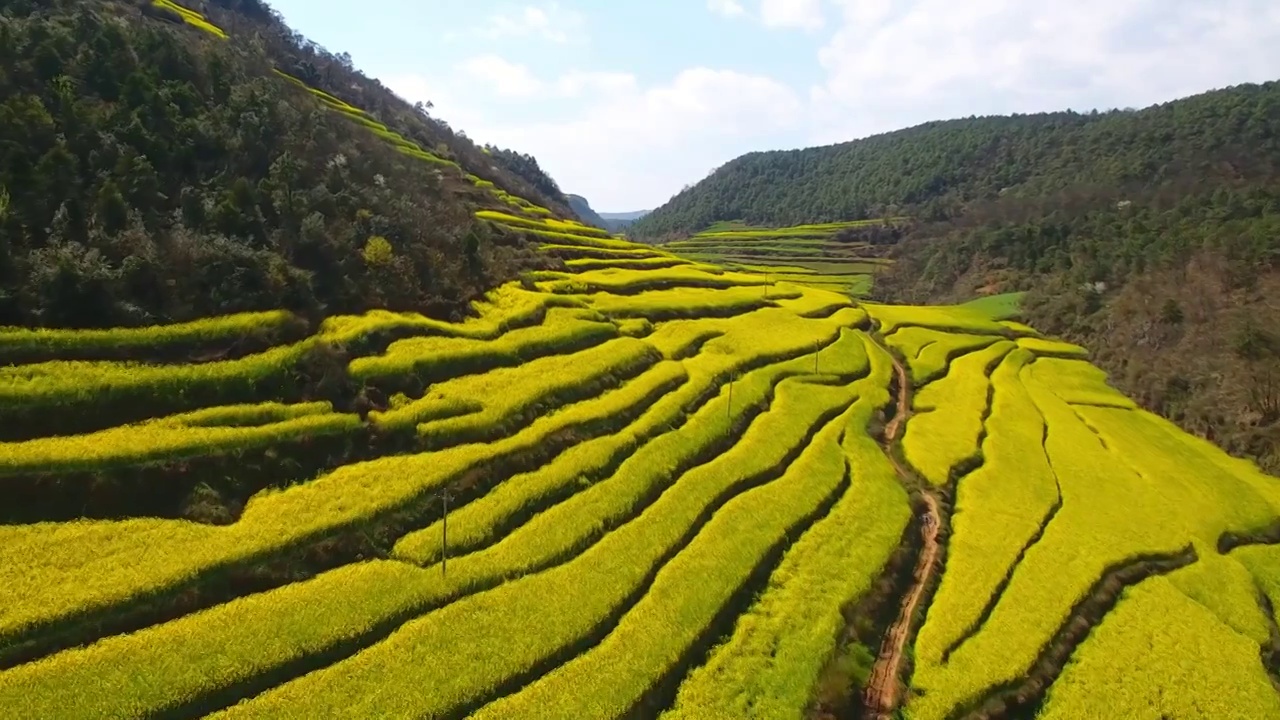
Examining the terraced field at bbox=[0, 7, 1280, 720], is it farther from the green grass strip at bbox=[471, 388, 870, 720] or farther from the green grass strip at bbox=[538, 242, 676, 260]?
the green grass strip at bbox=[538, 242, 676, 260]

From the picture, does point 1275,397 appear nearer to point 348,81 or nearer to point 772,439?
point 772,439

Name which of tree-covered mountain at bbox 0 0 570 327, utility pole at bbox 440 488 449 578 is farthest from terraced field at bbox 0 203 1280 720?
tree-covered mountain at bbox 0 0 570 327

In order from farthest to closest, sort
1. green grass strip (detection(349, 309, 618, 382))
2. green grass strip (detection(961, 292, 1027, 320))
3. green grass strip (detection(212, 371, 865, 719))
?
1. green grass strip (detection(961, 292, 1027, 320))
2. green grass strip (detection(349, 309, 618, 382))
3. green grass strip (detection(212, 371, 865, 719))

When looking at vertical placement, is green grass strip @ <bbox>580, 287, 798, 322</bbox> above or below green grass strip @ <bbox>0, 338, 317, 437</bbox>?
below

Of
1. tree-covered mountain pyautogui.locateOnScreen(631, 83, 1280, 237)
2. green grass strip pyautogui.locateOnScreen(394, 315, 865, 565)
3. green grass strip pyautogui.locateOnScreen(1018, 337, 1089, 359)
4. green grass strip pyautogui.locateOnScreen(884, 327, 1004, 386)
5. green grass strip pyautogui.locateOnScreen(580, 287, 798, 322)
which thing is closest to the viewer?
green grass strip pyautogui.locateOnScreen(394, 315, 865, 565)

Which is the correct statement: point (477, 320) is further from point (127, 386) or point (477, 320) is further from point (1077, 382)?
point (1077, 382)

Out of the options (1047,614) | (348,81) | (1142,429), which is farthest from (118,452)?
(348,81)

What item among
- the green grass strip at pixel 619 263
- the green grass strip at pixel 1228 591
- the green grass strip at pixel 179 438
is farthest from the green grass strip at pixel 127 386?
the green grass strip at pixel 1228 591
